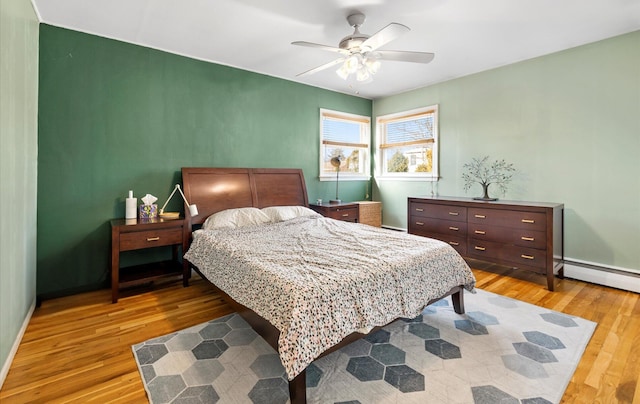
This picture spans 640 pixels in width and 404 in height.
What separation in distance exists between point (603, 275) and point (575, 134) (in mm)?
1563

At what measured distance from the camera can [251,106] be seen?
424cm

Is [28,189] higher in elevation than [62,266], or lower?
higher

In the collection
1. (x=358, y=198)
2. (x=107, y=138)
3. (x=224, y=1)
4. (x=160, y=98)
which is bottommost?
(x=358, y=198)

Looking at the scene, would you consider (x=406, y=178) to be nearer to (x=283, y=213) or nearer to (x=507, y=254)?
(x=507, y=254)

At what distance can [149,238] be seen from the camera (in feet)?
10.1

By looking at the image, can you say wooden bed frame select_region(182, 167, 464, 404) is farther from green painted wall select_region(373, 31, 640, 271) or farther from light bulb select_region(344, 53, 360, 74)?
green painted wall select_region(373, 31, 640, 271)

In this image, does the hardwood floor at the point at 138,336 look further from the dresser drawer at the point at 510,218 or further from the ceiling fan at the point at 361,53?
the ceiling fan at the point at 361,53

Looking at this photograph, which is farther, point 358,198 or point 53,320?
point 358,198

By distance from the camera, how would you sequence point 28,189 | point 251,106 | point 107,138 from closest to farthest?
point 28,189 → point 107,138 → point 251,106

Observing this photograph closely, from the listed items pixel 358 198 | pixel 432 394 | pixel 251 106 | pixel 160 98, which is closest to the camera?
pixel 432 394

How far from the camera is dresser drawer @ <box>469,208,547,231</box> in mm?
3291

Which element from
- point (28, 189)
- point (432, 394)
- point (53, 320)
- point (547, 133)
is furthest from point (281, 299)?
point (547, 133)

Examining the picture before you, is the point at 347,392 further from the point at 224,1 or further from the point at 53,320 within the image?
the point at 224,1

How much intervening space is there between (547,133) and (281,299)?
380cm
